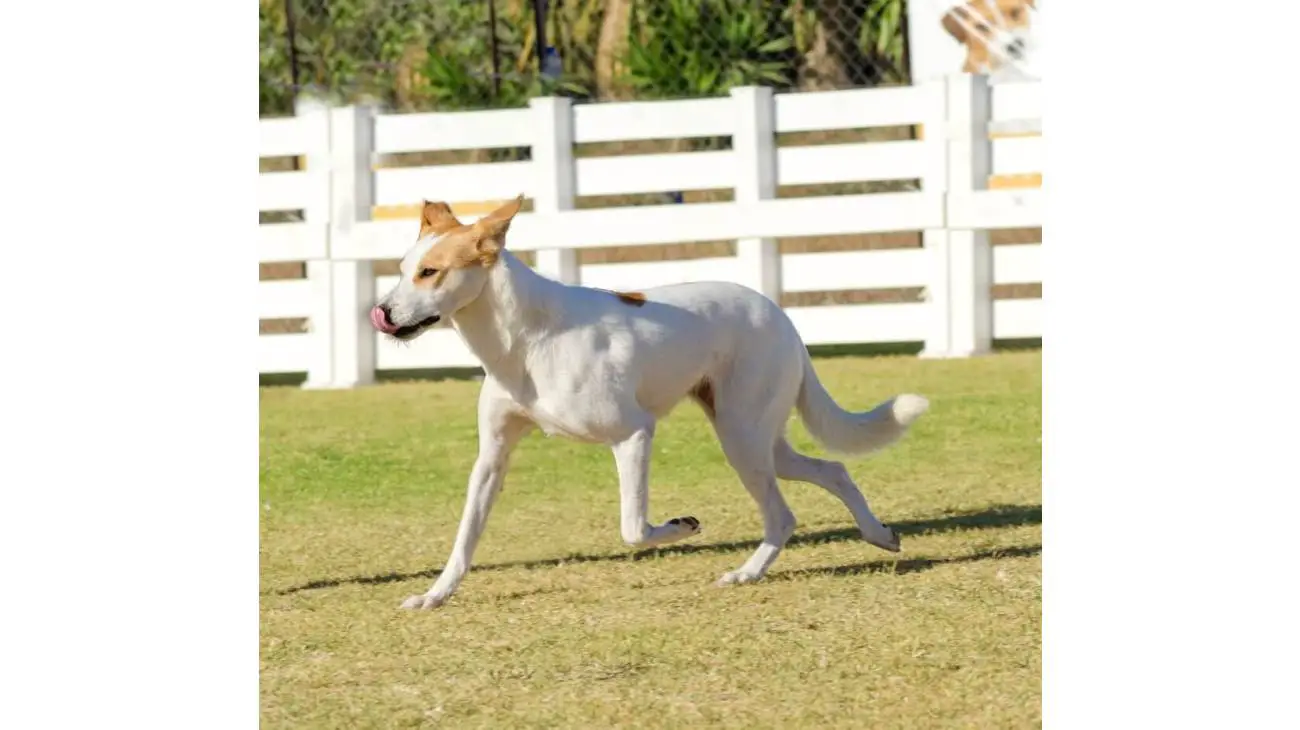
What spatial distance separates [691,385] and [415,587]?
1.01m

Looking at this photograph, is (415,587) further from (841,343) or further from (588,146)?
(588,146)

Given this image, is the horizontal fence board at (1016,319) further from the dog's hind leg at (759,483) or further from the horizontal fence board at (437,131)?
the dog's hind leg at (759,483)

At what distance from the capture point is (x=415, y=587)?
18.1 feet

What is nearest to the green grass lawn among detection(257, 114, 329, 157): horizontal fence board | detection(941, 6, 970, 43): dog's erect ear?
detection(257, 114, 329, 157): horizontal fence board

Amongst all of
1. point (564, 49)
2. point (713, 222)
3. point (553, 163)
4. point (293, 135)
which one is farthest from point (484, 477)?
point (564, 49)

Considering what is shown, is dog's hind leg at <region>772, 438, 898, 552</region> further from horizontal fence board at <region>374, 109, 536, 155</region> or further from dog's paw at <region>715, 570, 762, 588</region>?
horizontal fence board at <region>374, 109, 536, 155</region>

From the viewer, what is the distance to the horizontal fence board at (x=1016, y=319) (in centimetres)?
1027

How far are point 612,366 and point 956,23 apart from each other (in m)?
9.29

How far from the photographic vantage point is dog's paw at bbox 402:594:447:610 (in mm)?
5129

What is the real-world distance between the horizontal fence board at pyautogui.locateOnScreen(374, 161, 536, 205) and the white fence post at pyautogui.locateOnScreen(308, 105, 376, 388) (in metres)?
0.10

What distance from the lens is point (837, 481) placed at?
5.41 meters

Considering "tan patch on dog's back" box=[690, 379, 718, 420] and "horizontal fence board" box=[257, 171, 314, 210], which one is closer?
"tan patch on dog's back" box=[690, 379, 718, 420]

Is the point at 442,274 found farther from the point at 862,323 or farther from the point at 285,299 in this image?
the point at 285,299

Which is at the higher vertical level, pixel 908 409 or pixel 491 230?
pixel 491 230
